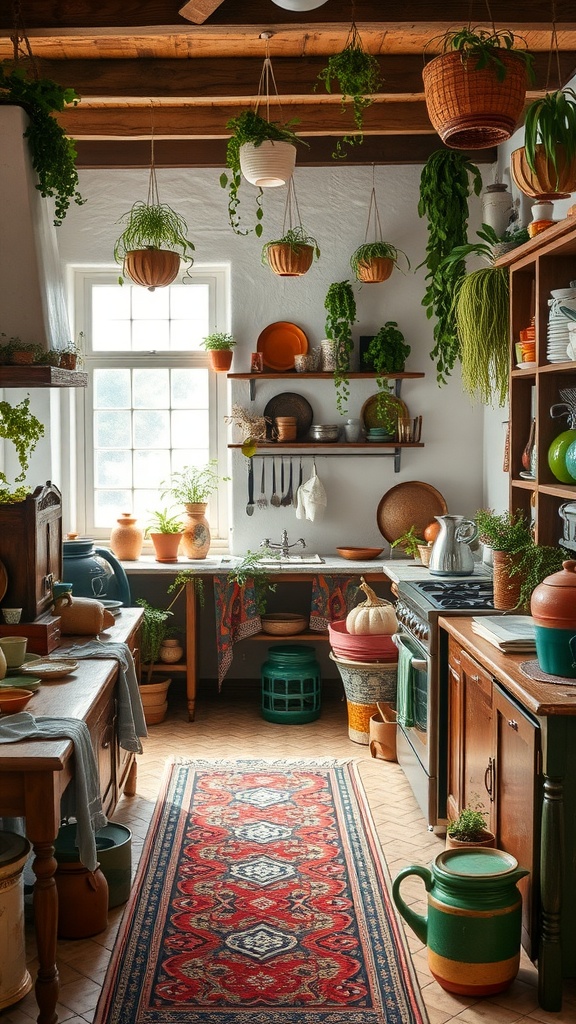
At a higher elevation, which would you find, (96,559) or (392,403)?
(392,403)

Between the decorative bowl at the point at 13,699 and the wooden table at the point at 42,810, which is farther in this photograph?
the decorative bowl at the point at 13,699

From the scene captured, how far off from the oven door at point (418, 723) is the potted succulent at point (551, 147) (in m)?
1.93

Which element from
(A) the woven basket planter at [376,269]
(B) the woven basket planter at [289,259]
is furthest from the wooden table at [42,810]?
(A) the woven basket planter at [376,269]

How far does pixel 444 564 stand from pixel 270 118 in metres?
2.86

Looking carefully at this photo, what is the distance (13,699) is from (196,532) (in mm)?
3340

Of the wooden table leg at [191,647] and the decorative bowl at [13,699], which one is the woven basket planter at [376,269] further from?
the decorative bowl at [13,699]

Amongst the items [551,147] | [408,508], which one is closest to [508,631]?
[551,147]

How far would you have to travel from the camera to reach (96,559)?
16.1 ft

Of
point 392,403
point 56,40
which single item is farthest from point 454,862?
point 56,40

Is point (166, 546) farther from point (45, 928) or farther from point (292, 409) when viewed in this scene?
point (45, 928)

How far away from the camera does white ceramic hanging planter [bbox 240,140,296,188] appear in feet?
16.3

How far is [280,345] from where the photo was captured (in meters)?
6.52

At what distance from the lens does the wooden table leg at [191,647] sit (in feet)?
19.7

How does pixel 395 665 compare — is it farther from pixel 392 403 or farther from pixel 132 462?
pixel 132 462
